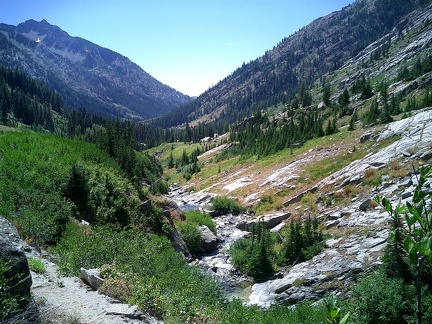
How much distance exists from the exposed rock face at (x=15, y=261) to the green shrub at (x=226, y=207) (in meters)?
41.1

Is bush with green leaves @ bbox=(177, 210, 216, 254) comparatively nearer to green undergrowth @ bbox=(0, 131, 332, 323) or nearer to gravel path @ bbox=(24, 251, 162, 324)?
green undergrowth @ bbox=(0, 131, 332, 323)

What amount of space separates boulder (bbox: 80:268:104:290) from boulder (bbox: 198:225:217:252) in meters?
20.8

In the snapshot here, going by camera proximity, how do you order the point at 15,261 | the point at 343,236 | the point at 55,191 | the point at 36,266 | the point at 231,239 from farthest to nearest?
the point at 231,239
the point at 343,236
the point at 55,191
the point at 36,266
the point at 15,261

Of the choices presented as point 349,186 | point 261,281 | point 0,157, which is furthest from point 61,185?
point 349,186

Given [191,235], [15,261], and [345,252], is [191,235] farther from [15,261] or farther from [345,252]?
[15,261]

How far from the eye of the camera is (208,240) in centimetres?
3328

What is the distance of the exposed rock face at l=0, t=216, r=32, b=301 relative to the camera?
297 inches

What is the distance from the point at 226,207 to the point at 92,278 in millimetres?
37727

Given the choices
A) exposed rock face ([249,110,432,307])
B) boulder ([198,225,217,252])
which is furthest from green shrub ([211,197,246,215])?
exposed rock face ([249,110,432,307])

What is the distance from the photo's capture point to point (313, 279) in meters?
20.3

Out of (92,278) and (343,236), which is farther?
(343,236)

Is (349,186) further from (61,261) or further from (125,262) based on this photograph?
(61,261)

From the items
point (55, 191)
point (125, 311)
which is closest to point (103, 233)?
point (55, 191)

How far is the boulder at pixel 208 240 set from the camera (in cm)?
3284
